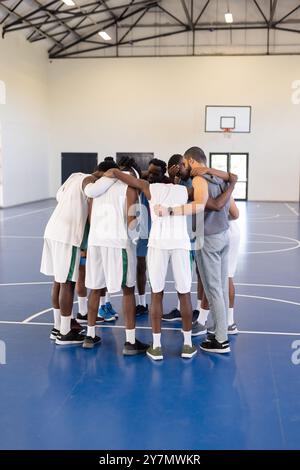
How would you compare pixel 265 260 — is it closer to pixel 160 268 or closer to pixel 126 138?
pixel 160 268

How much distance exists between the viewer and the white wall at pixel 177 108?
2222 cm

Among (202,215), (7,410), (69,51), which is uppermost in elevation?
(69,51)

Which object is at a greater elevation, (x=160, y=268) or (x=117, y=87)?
(x=117, y=87)

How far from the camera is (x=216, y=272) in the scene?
4414 mm

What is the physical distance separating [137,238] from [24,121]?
57.2ft

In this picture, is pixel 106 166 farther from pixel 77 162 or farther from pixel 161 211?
pixel 77 162

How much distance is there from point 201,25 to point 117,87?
4.58 meters

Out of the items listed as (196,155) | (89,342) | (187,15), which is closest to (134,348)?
(89,342)

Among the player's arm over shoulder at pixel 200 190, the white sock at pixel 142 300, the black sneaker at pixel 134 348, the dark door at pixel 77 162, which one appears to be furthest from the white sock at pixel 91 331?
the dark door at pixel 77 162

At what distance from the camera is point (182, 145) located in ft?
75.6
